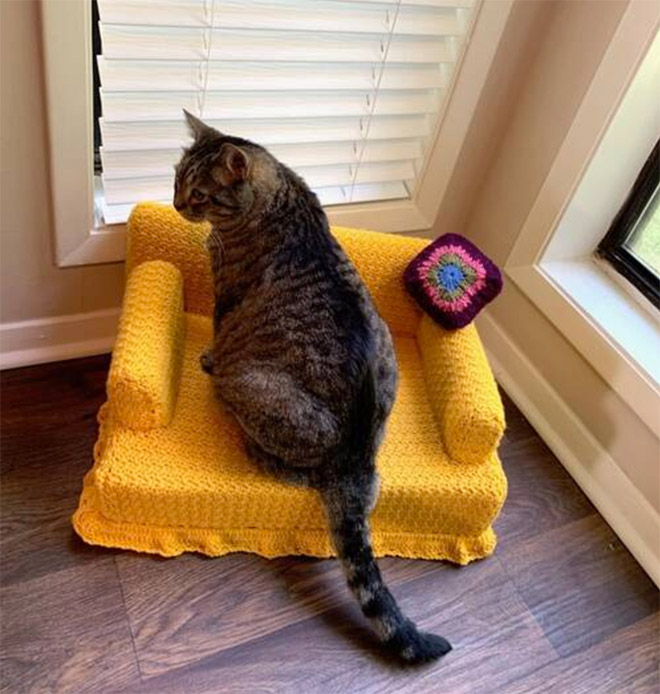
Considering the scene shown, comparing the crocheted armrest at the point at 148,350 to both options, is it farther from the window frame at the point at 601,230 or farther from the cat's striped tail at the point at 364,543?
the window frame at the point at 601,230

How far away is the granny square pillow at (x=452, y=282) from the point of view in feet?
4.73

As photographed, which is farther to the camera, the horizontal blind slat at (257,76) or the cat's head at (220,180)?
the horizontal blind slat at (257,76)

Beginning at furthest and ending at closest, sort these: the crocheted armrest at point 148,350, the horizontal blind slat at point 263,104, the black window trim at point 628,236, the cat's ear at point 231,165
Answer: the black window trim at point 628,236
the horizontal blind slat at point 263,104
the crocheted armrest at point 148,350
the cat's ear at point 231,165

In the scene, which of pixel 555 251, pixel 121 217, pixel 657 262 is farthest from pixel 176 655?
pixel 657 262

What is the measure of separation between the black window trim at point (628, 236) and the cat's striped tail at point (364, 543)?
78cm

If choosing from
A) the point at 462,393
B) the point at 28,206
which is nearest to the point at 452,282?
the point at 462,393

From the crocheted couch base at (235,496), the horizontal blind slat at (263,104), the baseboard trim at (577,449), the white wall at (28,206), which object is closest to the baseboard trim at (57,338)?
the white wall at (28,206)

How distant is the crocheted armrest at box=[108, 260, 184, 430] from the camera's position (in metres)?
1.23

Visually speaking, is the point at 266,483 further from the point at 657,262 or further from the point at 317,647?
the point at 657,262

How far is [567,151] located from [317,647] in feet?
3.80

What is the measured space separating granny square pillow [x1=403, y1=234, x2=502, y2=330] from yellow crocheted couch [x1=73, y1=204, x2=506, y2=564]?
5 cm

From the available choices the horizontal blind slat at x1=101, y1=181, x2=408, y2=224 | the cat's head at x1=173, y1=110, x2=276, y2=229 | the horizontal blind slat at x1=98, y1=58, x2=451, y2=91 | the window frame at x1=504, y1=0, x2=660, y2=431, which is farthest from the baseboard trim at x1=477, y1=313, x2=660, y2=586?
the cat's head at x1=173, y1=110, x2=276, y2=229

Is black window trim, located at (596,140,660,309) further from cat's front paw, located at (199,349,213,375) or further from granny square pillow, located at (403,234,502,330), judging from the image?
cat's front paw, located at (199,349,213,375)

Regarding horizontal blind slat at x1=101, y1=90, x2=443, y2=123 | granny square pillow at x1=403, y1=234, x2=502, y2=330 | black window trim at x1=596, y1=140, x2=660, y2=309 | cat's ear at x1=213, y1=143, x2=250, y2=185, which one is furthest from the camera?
black window trim at x1=596, y1=140, x2=660, y2=309
